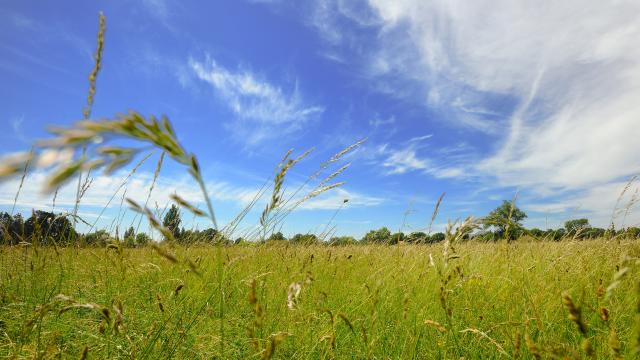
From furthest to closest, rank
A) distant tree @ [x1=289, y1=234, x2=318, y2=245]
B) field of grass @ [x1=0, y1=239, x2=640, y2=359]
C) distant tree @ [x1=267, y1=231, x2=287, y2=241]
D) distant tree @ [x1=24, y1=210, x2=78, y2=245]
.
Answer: distant tree @ [x1=289, y1=234, x2=318, y2=245] < distant tree @ [x1=267, y1=231, x2=287, y2=241] < distant tree @ [x1=24, y1=210, x2=78, y2=245] < field of grass @ [x1=0, y1=239, x2=640, y2=359]

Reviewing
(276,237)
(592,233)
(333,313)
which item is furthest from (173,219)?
(592,233)

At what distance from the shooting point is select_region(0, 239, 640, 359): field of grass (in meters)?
2.05

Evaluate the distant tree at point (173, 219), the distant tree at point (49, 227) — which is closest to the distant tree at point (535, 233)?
the distant tree at point (49, 227)

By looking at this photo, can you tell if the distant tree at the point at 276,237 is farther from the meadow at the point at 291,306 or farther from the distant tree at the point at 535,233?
the distant tree at the point at 535,233

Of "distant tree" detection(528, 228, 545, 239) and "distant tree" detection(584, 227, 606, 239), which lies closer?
"distant tree" detection(528, 228, 545, 239)

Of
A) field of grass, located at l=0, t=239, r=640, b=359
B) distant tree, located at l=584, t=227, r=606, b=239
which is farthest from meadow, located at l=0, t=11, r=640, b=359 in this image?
distant tree, located at l=584, t=227, r=606, b=239

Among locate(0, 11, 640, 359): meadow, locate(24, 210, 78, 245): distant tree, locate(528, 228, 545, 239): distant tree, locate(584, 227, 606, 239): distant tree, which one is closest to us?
locate(0, 11, 640, 359): meadow

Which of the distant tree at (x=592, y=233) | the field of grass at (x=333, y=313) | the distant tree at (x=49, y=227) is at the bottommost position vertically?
the field of grass at (x=333, y=313)

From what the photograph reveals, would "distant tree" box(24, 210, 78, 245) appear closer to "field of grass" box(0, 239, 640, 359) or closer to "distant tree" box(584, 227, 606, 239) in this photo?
"field of grass" box(0, 239, 640, 359)

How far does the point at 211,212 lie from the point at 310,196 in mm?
1598

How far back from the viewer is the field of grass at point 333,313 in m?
2.05

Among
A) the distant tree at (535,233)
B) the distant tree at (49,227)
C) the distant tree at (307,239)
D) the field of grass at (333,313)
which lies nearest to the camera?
the field of grass at (333,313)

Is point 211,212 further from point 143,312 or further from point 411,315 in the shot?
point 143,312

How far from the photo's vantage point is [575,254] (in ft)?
18.1
